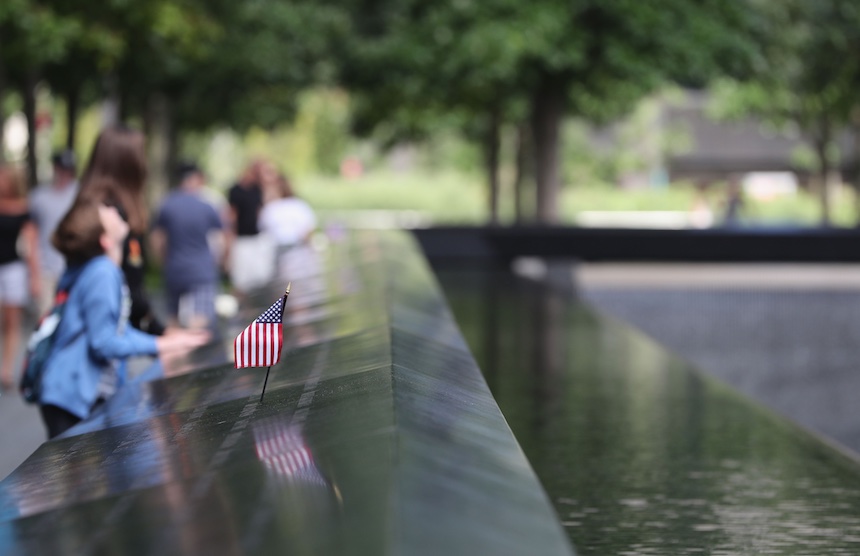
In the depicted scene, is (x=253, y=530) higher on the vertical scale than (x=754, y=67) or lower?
lower

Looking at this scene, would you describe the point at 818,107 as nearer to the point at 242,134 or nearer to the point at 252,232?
the point at 242,134

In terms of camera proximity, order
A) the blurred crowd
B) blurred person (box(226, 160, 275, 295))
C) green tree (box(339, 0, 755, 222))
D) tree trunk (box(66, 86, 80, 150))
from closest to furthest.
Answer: the blurred crowd → blurred person (box(226, 160, 275, 295)) → green tree (box(339, 0, 755, 222)) → tree trunk (box(66, 86, 80, 150))

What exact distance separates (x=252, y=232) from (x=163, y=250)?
3160 millimetres

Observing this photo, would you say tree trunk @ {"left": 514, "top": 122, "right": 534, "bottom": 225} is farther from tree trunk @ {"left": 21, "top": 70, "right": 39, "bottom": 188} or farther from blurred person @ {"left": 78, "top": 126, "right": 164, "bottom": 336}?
blurred person @ {"left": 78, "top": 126, "right": 164, "bottom": 336}

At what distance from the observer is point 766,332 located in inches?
877

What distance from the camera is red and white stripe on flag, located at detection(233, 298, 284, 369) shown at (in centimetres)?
479

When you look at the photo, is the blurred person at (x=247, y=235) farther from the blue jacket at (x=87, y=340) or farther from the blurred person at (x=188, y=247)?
the blue jacket at (x=87, y=340)

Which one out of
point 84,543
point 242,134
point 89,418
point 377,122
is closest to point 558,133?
point 377,122

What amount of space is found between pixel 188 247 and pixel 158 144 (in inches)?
762

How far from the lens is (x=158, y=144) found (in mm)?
31250

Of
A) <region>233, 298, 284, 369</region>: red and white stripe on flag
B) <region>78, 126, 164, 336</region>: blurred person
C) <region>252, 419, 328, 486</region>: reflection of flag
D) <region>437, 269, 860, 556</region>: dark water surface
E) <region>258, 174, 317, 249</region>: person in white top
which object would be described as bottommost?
<region>437, 269, 860, 556</region>: dark water surface

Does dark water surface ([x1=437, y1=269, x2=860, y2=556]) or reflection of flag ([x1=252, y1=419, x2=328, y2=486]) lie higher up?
reflection of flag ([x1=252, y1=419, x2=328, y2=486])

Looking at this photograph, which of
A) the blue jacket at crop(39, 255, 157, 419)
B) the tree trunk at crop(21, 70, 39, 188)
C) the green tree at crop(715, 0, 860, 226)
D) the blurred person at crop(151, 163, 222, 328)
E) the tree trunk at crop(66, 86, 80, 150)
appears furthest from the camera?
the green tree at crop(715, 0, 860, 226)

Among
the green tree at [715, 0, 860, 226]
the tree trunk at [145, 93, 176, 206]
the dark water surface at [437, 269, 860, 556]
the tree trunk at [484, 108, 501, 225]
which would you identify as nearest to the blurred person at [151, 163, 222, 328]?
the dark water surface at [437, 269, 860, 556]
